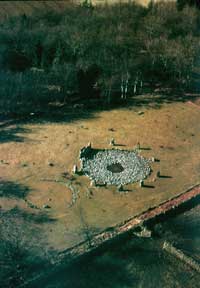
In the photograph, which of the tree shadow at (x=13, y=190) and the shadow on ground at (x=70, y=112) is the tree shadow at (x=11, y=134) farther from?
the tree shadow at (x=13, y=190)

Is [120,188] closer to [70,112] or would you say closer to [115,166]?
[115,166]

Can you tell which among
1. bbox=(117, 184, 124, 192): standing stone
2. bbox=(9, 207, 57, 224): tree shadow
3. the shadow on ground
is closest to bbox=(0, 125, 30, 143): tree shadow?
the shadow on ground

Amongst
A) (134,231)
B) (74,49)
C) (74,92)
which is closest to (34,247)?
(134,231)

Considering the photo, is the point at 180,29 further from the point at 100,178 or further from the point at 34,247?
the point at 34,247

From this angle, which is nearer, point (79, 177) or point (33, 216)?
point (33, 216)

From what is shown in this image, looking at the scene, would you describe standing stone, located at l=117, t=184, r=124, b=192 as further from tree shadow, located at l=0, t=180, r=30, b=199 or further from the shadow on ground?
the shadow on ground
